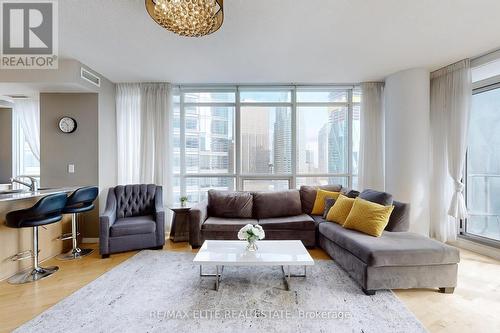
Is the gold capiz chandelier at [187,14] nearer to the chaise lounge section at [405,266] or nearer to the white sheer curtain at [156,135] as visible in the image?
the white sheer curtain at [156,135]

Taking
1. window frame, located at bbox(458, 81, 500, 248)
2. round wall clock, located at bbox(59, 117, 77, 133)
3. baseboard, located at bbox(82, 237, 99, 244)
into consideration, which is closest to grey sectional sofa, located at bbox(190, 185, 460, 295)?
window frame, located at bbox(458, 81, 500, 248)

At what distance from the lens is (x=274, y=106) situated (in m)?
4.39

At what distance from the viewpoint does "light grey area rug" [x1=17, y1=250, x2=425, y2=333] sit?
1.78 meters

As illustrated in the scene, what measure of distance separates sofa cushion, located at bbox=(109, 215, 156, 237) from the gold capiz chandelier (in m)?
2.60

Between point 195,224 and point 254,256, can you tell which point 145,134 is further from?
point 254,256

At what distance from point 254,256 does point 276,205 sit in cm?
154

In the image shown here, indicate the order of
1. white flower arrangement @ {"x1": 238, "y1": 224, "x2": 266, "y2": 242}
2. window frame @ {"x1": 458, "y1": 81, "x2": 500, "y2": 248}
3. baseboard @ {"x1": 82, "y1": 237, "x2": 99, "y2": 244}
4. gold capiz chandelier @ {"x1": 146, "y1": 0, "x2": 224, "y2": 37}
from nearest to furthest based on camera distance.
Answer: gold capiz chandelier @ {"x1": 146, "y1": 0, "x2": 224, "y2": 37} → white flower arrangement @ {"x1": 238, "y1": 224, "x2": 266, "y2": 242} → window frame @ {"x1": 458, "y1": 81, "x2": 500, "y2": 248} → baseboard @ {"x1": 82, "y1": 237, "x2": 99, "y2": 244}

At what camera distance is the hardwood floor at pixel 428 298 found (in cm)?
185

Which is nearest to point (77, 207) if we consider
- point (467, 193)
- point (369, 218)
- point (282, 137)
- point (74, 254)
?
point (74, 254)

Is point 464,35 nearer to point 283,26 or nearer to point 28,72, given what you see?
point 283,26

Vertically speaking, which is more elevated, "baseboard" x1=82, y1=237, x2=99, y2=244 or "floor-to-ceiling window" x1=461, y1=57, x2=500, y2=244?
"floor-to-ceiling window" x1=461, y1=57, x2=500, y2=244

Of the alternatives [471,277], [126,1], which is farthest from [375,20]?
[471,277]

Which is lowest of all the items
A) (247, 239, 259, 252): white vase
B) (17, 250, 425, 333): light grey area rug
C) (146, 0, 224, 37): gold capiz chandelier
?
(17, 250, 425, 333): light grey area rug

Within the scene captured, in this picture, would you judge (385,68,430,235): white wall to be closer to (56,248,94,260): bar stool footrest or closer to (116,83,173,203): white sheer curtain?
(116,83,173,203): white sheer curtain
